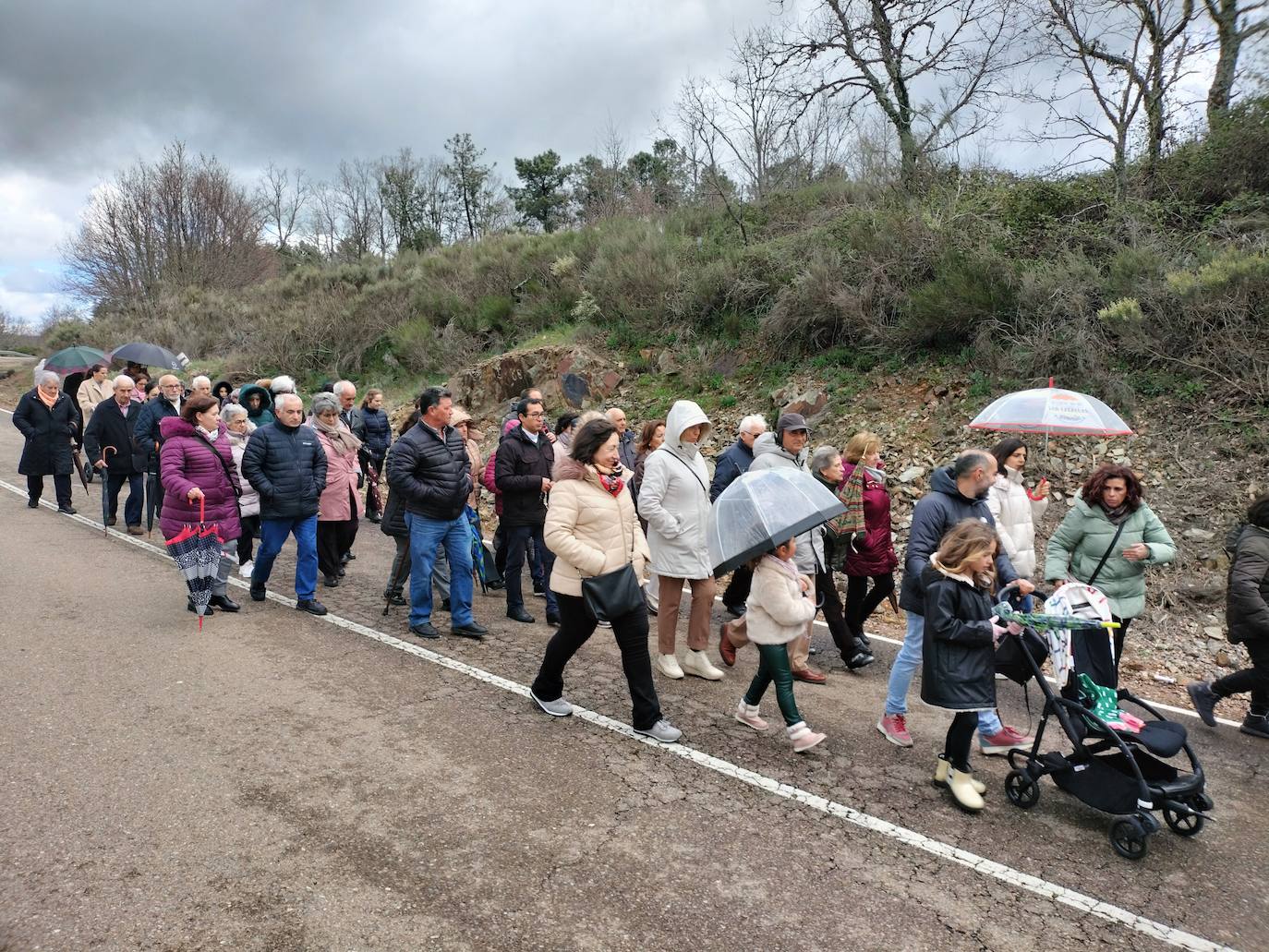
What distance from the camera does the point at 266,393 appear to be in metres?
10.8

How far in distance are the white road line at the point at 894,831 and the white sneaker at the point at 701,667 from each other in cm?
114

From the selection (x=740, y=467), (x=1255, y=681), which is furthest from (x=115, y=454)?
(x=1255, y=681)

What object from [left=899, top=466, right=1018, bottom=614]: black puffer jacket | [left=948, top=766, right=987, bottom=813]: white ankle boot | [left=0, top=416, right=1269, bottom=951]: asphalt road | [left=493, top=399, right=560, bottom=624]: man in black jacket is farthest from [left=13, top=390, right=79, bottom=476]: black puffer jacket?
[left=948, top=766, right=987, bottom=813]: white ankle boot

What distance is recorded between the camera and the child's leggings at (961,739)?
4355mm

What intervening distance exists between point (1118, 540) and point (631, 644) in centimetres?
362

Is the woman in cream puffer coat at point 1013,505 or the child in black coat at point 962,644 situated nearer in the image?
the child in black coat at point 962,644

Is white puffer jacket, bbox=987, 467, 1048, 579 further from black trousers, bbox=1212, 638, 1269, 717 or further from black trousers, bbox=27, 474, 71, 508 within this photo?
black trousers, bbox=27, 474, 71, 508

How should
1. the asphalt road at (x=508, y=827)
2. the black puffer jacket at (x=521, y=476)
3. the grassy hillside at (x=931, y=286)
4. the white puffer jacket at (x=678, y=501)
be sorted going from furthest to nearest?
the grassy hillside at (x=931, y=286), the black puffer jacket at (x=521, y=476), the white puffer jacket at (x=678, y=501), the asphalt road at (x=508, y=827)

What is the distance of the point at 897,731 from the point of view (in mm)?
5074

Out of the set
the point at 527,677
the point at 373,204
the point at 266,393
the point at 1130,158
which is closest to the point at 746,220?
the point at 1130,158

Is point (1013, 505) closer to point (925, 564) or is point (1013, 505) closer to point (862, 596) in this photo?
point (862, 596)

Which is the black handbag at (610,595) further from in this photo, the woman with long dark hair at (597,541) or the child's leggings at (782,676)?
the child's leggings at (782,676)

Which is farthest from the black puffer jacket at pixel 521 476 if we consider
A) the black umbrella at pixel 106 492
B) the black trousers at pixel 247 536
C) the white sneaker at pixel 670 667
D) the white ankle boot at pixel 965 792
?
the black umbrella at pixel 106 492

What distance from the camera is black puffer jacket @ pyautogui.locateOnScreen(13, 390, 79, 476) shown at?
10.9m
